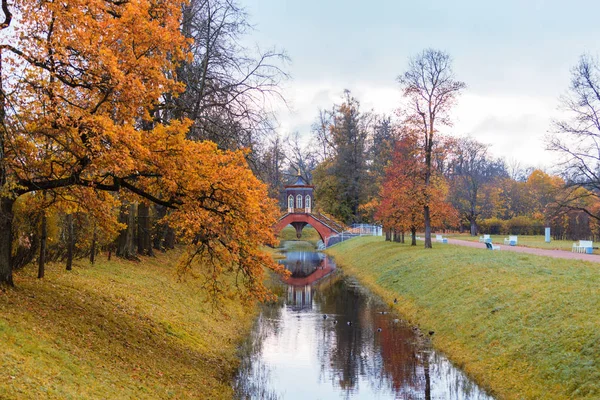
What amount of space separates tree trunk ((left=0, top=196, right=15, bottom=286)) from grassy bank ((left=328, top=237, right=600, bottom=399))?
1176cm

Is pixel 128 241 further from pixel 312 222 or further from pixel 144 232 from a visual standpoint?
pixel 312 222

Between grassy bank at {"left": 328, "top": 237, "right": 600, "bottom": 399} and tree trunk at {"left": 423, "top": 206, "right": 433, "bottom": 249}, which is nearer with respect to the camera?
grassy bank at {"left": 328, "top": 237, "right": 600, "bottom": 399}

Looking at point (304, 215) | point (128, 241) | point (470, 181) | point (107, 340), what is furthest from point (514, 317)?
point (470, 181)

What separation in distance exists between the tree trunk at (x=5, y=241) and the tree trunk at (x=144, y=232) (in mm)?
12386

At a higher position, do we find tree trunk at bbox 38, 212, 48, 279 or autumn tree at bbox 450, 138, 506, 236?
autumn tree at bbox 450, 138, 506, 236

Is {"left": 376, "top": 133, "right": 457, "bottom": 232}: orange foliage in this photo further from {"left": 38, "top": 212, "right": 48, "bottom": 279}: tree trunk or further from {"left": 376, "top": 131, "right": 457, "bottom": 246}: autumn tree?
{"left": 38, "top": 212, "right": 48, "bottom": 279}: tree trunk

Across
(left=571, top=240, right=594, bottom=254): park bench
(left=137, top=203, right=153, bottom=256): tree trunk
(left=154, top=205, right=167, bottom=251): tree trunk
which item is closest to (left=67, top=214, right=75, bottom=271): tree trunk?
(left=137, top=203, right=153, bottom=256): tree trunk

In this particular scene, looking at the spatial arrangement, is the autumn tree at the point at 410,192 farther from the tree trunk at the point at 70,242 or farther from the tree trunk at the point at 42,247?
the tree trunk at the point at 42,247

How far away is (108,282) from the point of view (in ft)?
56.1

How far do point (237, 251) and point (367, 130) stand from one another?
2322 inches

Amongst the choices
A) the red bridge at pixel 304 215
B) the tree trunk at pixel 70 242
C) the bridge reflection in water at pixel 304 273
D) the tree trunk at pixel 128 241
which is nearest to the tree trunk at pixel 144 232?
the tree trunk at pixel 128 241

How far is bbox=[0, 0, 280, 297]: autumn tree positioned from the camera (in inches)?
398

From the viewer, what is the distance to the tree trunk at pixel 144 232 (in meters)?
25.0

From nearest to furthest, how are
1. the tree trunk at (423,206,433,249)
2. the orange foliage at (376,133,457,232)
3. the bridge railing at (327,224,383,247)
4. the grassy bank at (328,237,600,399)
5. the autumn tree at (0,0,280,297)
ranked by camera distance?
the autumn tree at (0,0,280,297) → the grassy bank at (328,237,600,399) → the orange foliage at (376,133,457,232) → the tree trunk at (423,206,433,249) → the bridge railing at (327,224,383,247)
